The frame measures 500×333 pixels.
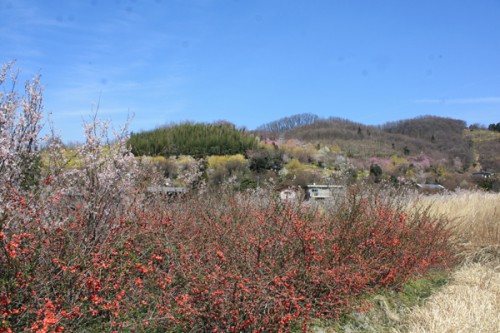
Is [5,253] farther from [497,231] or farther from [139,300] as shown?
[497,231]

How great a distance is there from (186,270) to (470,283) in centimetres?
392

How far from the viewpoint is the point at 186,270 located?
13.7ft

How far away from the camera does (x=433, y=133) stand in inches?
2881

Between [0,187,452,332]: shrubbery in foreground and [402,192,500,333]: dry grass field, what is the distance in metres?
0.58

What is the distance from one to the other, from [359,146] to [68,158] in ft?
164

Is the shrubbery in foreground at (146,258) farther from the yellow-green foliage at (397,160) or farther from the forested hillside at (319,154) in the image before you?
the yellow-green foliage at (397,160)

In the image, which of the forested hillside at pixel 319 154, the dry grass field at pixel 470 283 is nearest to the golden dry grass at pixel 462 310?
the dry grass field at pixel 470 283

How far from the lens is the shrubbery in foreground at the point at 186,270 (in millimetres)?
3318

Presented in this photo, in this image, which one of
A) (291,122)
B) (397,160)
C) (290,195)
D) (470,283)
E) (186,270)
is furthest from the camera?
(291,122)

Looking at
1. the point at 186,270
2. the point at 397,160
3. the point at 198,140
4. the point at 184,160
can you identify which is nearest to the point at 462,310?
the point at 186,270

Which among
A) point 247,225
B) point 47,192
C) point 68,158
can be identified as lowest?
point 247,225

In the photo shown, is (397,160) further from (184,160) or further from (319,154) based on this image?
(184,160)

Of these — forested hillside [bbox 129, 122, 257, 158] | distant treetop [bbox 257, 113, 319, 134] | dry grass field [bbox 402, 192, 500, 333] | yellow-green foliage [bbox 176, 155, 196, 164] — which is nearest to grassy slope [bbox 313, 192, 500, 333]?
dry grass field [bbox 402, 192, 500, 333]

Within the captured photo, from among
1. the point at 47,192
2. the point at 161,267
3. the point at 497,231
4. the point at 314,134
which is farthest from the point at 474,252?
the point at 314,134
